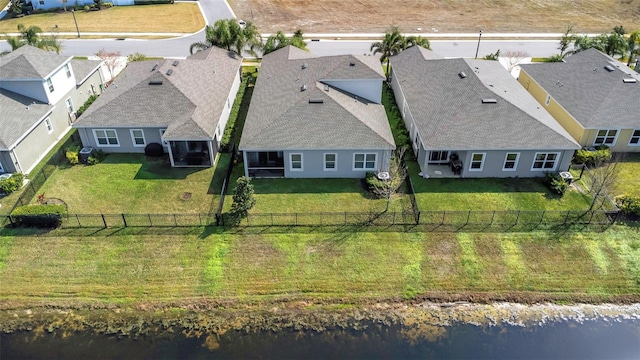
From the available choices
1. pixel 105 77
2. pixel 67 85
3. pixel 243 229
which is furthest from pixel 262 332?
pixel 105 77

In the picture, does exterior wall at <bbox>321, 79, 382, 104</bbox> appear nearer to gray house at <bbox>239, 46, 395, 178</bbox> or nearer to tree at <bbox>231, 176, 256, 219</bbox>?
gray house at <bbox>239, 46, 395, 178</bbox>

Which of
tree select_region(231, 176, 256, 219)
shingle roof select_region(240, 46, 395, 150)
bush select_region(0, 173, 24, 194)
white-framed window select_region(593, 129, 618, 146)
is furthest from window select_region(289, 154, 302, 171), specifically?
white-framed window select_region(593, 129, 618, 146)

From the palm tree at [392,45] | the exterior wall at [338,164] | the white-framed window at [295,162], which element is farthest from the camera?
the palm tree at [392,45]

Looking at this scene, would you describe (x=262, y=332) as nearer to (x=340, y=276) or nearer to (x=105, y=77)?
(x=340, y=276)

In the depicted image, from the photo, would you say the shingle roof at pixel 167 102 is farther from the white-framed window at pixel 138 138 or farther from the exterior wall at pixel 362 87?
the exterior wall at pixel 362 87

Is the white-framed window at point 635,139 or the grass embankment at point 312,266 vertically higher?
the white-framed window at point 635,139

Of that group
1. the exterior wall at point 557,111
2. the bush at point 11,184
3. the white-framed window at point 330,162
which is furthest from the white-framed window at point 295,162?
the exterior wall at point 557,111
